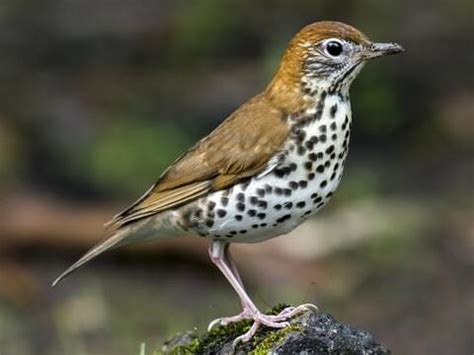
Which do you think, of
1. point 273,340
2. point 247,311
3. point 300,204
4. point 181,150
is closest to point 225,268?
point 247,311

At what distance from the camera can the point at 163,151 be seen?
12.1m

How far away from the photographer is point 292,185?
20.2ft

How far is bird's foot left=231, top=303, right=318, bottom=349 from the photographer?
19.6 feet

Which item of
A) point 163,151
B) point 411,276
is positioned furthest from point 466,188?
point 163,151

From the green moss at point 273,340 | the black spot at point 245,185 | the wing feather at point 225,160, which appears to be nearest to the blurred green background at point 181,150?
the wing feather at point 225,160

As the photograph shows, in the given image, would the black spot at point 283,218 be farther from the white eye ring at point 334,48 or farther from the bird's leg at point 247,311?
the white eye ring at point 334,48

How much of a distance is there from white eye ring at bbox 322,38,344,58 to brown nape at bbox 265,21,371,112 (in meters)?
Result: 0.03

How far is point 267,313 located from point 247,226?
361mm

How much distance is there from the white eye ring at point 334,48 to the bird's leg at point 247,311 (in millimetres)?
926

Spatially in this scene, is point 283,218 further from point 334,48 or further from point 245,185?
point 334,48

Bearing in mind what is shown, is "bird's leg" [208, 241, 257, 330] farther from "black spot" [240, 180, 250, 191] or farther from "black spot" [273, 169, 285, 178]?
"black spot" [273, 169, 285, 178]

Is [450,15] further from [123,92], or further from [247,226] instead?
[247,226]

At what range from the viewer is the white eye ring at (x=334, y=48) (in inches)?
247

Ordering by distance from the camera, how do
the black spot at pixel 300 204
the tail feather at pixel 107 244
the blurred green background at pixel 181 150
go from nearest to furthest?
the black spot at pixel 300 204 < the tail feather at pixel 107 244 < the blurred green background at pixel 181 150
